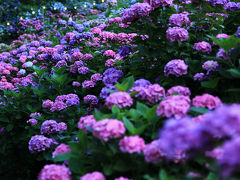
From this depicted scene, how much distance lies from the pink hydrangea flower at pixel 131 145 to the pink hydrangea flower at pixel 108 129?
1.9 inches

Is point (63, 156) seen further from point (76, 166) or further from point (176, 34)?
point (176, 34)

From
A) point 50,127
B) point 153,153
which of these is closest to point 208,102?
point 153,153

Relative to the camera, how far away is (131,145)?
4.80 ft

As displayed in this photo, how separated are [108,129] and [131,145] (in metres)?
0.15

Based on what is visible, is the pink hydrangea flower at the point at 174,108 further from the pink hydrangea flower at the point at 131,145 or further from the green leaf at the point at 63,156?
the green leaf at the point at 63,156

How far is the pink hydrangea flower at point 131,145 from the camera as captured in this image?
4.83 ft

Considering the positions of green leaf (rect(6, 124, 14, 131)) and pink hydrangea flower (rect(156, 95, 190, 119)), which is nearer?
pink hydrangea flower (rect(156, 95, 190, 119))

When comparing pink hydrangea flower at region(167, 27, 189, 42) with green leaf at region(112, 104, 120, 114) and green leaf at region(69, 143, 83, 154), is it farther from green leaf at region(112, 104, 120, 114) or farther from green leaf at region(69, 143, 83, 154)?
green leaf at region(69, 143, 83, 154)

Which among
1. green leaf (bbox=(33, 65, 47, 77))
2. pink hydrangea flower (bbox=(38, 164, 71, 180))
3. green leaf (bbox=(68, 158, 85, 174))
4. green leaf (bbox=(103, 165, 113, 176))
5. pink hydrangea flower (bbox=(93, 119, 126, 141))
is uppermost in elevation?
pink hydrangea flower (bbox=(93, 119, 126, 141))

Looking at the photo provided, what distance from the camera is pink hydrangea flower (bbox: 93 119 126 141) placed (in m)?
1.47

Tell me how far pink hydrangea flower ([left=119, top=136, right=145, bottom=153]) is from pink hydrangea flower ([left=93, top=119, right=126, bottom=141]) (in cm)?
5

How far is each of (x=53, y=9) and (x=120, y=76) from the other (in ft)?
30.6

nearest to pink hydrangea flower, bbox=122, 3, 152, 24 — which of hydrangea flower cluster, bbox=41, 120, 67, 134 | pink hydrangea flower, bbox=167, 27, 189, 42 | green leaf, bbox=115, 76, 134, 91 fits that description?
pink hydrangea flower, bbox=167, 27, 189, 42

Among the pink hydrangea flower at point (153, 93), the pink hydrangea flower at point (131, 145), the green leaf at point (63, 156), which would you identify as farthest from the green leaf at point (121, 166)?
the pink hydrangea flower at point (153, 93)
